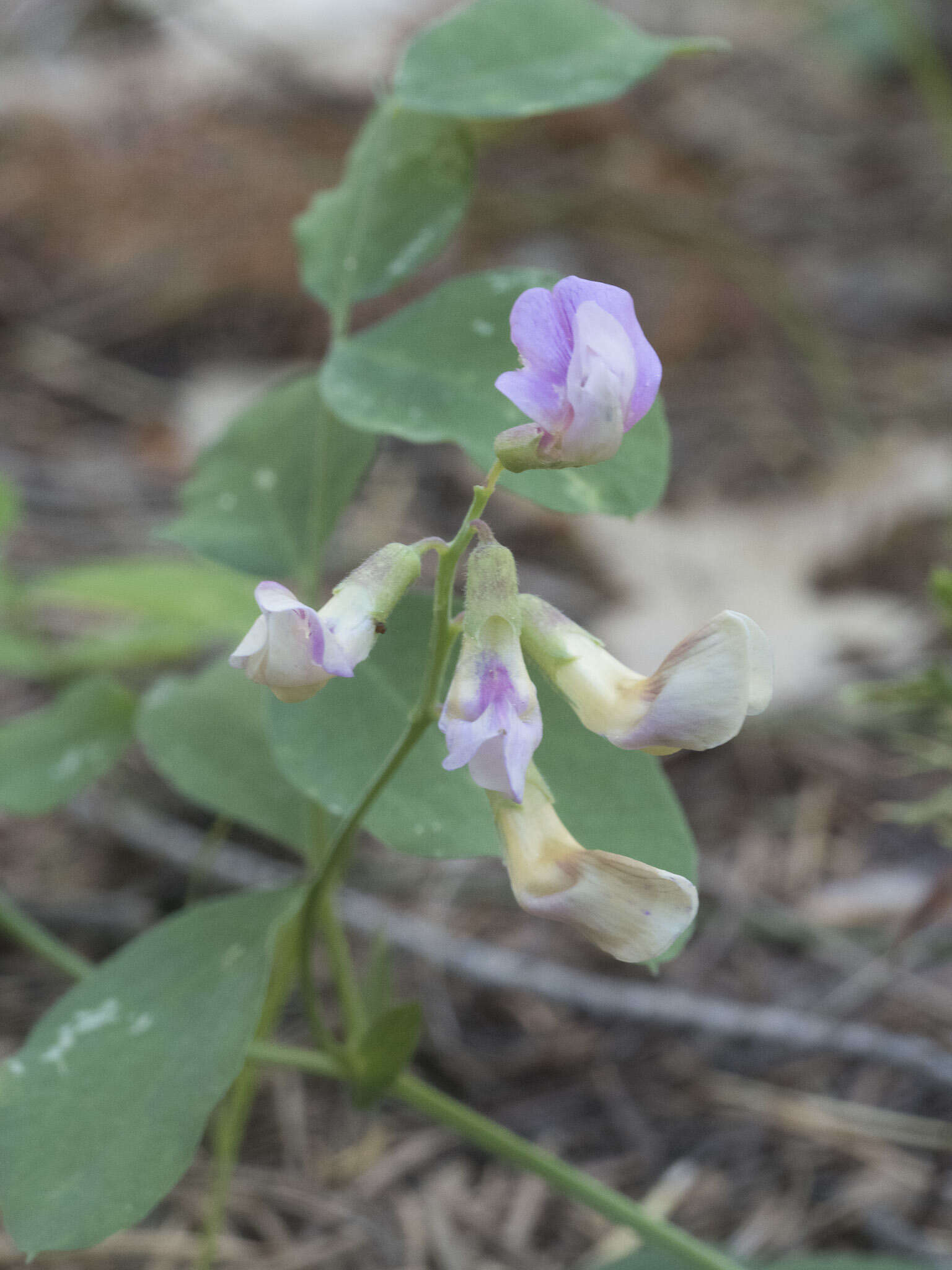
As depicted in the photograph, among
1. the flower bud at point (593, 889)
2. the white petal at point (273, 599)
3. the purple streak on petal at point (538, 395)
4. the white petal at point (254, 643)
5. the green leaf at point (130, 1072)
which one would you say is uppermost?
the purple streak on petal at point (538, 395)

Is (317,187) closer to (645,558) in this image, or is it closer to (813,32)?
(645,558)

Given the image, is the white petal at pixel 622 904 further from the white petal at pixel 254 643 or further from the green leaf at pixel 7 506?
the green leaf at pixel 7 506

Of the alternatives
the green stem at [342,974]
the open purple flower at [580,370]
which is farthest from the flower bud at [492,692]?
the green stem at [342,974]

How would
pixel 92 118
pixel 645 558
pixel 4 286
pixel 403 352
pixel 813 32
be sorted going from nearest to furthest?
pixel 403 352
pixel 645 558
pixel 4 286
pixel 92 118
pixel 813 32

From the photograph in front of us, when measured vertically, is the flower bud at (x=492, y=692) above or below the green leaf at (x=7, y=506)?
above

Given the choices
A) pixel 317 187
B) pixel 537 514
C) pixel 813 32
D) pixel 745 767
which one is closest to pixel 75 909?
pixel 745 767

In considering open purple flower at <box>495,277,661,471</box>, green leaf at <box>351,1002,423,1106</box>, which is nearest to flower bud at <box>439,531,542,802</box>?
open purple flower at <box>495,277,661,471</box>
